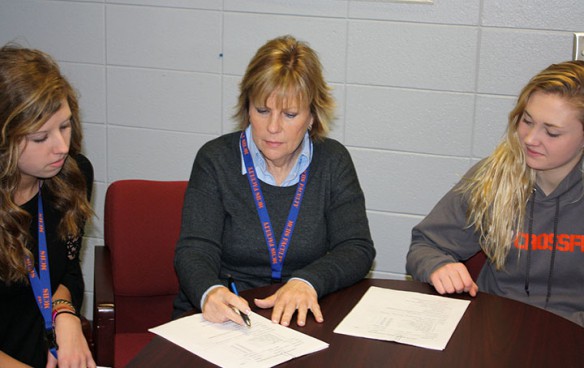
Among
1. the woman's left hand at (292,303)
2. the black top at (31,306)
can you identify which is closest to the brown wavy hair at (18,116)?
the black top at (31,306)

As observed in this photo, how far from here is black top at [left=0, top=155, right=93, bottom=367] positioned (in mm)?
2279

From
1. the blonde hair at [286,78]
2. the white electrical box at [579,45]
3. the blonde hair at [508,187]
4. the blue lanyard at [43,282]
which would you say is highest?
the white electrical box at [579,45]

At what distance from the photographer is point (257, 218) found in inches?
94.7

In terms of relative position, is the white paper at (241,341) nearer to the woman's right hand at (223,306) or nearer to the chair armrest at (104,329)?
the woman's right hand at (223,306)

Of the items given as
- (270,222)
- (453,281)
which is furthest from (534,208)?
(270,222)

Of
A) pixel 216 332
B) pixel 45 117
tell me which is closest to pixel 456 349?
pixel 216 332

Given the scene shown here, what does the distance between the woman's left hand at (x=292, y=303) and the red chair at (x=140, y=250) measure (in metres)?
0.78

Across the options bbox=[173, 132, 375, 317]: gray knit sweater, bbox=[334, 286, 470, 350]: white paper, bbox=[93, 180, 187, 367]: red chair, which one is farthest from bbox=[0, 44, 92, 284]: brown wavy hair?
bbox=[334, 286, 470, 350]: white paper

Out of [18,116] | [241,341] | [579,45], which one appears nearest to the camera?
[241,341]

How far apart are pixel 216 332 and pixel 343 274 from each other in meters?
0.50

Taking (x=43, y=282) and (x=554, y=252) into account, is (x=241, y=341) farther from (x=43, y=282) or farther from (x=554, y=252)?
(x=554, y=252)

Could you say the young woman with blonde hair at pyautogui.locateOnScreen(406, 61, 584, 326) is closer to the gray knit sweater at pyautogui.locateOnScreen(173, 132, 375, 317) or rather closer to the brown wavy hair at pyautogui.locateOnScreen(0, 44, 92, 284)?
the gray knit sweater at pyautogui.locateOnScreen(173, 132, 375, 317)

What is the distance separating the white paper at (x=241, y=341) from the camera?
1.71m

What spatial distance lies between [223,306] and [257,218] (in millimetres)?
539
